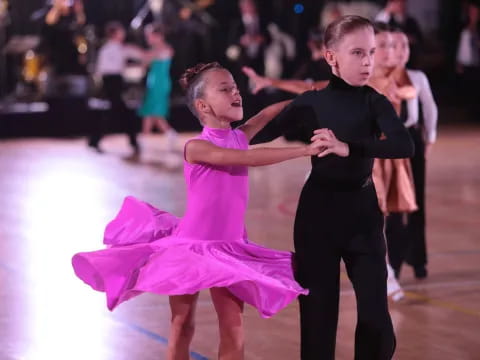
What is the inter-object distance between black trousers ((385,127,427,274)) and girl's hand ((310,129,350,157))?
2.96m

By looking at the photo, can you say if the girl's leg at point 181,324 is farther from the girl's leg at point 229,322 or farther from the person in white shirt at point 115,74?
the person in white shirt at point 115,74

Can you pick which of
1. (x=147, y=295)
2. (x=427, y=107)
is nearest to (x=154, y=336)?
(x=147, y=295)

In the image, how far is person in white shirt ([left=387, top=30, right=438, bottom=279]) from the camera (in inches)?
263

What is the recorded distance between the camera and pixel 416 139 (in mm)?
6906

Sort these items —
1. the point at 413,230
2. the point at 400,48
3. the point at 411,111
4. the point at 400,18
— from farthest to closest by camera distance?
the point at 400,18 → the point at 413,230 → the point at 411,111 → the point at 400,48

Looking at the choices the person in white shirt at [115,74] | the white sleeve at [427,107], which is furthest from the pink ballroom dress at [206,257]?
the person in white shirt at [115,74]

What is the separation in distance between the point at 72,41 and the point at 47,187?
6896mm

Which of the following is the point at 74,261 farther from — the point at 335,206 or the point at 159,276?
the point at 335,206

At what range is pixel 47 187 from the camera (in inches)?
469

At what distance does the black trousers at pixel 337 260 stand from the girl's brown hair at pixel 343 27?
1.78 ft

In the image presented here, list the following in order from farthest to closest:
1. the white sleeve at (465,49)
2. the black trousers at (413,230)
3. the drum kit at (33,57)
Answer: the drum kit at (33,57) < the white sleeve at (465,49) < the black trousers at (413,230)

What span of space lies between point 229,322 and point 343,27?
3.97 feet

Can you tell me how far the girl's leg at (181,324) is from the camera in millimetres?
4312

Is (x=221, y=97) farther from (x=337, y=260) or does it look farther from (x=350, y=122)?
(x=337, y=260)
